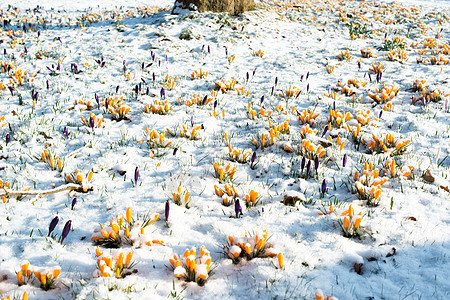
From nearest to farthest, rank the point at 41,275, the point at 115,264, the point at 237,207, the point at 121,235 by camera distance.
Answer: the point at 41,275, the point at 115,264, the point at 121,235, the point at 237,207

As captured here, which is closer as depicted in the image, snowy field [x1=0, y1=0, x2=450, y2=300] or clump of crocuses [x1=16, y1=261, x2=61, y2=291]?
clump of crocuses [x1=16, y1=261, x2=61, y2=291]

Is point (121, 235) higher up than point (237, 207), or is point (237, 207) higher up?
point (237, 207)

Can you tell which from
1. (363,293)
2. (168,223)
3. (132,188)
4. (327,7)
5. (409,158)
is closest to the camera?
(363,293)

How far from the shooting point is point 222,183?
12.0ft

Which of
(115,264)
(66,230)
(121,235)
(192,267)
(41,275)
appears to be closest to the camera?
(41,275)

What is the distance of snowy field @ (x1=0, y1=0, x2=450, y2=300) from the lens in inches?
90.2

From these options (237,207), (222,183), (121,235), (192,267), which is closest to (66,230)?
(121,235)

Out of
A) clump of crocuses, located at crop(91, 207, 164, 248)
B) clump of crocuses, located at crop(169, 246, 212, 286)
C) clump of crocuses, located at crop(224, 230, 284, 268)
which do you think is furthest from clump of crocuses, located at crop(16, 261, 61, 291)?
clump of crocuses, located at crop(224, 230, 284, 268)

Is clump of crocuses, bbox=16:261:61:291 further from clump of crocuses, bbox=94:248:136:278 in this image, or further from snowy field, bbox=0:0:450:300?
clump of crocuses, bbox=94:248:136:278

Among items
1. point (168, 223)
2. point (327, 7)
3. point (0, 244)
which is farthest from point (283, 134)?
point (327, 7)

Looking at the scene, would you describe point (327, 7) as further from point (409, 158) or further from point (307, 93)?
point (409, 158)

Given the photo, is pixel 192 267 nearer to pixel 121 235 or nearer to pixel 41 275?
pixel 121 235

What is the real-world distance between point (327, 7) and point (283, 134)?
55.6 feet

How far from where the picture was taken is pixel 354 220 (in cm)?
269
